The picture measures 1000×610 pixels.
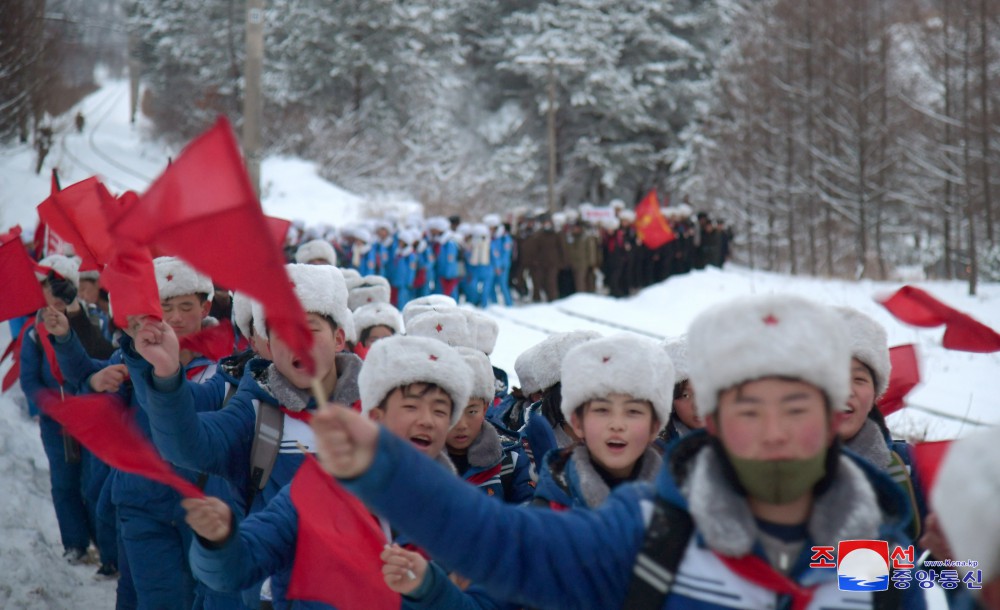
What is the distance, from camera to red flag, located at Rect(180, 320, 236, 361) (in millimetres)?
4766

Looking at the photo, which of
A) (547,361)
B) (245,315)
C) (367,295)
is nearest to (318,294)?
(245,315)

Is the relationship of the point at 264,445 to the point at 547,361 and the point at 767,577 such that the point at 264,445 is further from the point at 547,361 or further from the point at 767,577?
the point at 767,577

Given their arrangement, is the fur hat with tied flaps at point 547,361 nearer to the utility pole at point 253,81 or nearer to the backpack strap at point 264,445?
the backpack strap at point 264,445

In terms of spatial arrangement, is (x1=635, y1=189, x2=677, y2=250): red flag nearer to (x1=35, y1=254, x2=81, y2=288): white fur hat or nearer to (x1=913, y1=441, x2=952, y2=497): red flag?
(x1=35, y1=254, x2=81, y2=288): white fur hat

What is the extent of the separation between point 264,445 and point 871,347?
216cm

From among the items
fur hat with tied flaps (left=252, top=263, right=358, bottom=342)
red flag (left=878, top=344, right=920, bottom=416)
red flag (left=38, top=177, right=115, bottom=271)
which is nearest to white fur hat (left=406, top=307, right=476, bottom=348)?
fur hat with tied flaps (left=252, top=263, right=358, bottom=342)

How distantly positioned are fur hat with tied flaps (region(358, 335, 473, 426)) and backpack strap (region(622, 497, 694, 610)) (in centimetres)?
121

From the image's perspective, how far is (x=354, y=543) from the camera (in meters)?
2.65

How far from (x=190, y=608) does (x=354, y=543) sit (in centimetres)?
226

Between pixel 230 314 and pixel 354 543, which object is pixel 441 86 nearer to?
pixel 230 314

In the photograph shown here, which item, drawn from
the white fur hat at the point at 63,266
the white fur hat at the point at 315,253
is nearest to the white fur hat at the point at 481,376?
the white fur hat at the point at 63,266

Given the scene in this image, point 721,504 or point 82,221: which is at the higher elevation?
point 82,221

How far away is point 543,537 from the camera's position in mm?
2000

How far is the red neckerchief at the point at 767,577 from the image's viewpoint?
6.14 feet
